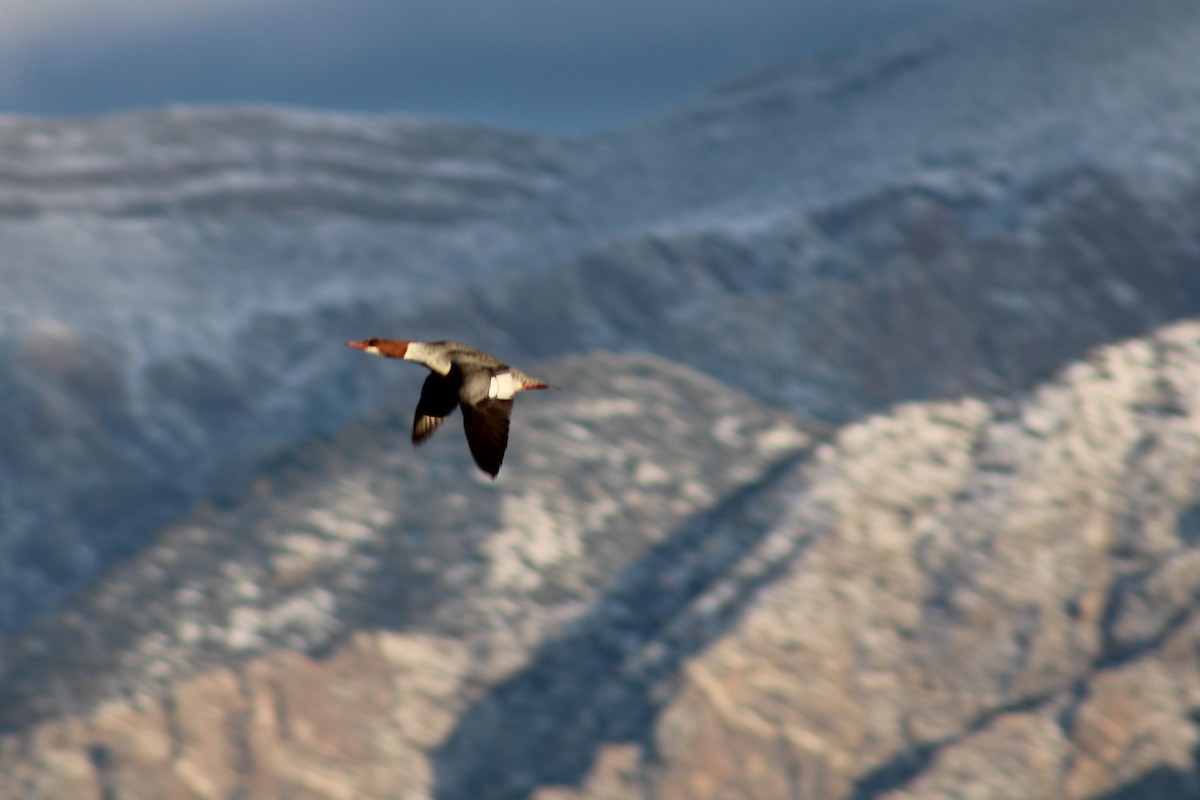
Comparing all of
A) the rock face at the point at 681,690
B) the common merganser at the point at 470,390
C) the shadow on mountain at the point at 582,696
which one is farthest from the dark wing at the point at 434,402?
the shadow on mountain at the point at 582,696

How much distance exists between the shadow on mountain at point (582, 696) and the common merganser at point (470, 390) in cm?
14527

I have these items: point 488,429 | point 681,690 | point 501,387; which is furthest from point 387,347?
A: point 681,690

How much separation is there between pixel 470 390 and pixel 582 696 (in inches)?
6336

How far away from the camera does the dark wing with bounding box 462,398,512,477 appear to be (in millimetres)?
29016

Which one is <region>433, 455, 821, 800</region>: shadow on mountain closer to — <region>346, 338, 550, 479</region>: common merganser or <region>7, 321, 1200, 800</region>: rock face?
<region>7, 321, 1200, 800</region>: rock face

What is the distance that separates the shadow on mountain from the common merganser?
14527 centimetres

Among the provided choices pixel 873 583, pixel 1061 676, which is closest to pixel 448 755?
pixel 873 583

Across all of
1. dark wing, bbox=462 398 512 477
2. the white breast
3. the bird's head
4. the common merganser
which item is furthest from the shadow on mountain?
dark wing, bbox=462 398 512 477

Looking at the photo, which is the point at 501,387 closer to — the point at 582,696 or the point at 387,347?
the point at 387,347

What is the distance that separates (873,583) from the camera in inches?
7657

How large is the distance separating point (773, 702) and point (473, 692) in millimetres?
34456

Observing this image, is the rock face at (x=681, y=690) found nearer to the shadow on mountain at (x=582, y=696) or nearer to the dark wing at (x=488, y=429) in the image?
the shadow on mountain at (x=582, y=696)

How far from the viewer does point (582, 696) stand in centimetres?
18725

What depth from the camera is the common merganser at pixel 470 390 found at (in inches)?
1156
